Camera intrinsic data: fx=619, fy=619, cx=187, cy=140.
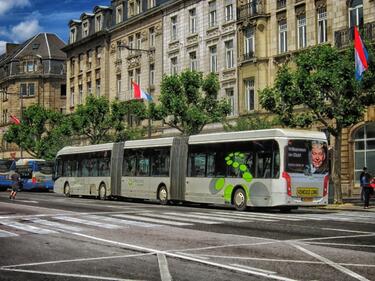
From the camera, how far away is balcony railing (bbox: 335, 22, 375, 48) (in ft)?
106

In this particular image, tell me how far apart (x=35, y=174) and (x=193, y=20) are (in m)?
17.4

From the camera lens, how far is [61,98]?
281 ft

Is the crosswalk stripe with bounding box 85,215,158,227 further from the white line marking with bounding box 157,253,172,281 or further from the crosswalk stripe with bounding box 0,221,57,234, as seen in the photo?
the white line marking with bounding box 157,253,172,281

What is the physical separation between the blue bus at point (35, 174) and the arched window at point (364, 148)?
83.3 feet

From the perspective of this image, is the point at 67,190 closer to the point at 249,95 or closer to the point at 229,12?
the point at 249,95

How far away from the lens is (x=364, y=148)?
34.0m

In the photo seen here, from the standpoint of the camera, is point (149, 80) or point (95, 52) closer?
point (149, 80)

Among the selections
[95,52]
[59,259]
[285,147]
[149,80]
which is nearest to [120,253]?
[59,259]

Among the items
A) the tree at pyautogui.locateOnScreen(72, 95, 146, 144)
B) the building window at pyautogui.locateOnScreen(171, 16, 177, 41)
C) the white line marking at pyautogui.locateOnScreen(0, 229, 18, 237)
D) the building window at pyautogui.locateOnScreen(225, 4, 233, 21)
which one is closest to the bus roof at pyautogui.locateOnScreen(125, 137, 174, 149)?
the white line marking at pyautogui.locateOnScreen(0, 229, 18, 237)

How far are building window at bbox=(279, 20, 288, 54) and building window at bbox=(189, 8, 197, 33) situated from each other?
9800mm

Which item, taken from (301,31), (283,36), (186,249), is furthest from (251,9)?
(186,249)

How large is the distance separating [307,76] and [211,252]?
661 inches

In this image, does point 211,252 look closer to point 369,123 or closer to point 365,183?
point 365,183

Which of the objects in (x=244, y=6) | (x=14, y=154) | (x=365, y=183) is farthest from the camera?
(x=14, y=154)
